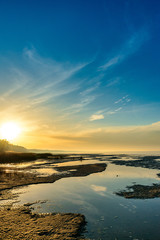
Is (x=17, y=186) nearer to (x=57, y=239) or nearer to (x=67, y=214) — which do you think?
(x=67, y=214)

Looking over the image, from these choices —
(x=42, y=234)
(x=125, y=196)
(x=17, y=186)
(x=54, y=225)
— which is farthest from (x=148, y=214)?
(x=17, y=186)

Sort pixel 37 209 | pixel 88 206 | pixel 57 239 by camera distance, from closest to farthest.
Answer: pixel 57 239
pixel 37 209
pixel 88 206

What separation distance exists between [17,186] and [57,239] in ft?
55.0

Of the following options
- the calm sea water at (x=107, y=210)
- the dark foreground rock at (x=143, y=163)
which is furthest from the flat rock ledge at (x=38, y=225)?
the dark foreground rock at (x=143, y=163)

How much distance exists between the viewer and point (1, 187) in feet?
73.2

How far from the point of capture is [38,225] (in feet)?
37.0

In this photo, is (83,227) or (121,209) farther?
(121,209)

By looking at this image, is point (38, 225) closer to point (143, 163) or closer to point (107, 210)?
point (107, 210)

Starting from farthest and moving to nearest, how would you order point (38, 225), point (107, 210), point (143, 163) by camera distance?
point (143, 163) < point (107, 210) < point (38, 225)

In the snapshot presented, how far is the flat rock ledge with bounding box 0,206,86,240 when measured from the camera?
9953mm

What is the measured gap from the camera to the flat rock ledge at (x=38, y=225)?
32.7ft

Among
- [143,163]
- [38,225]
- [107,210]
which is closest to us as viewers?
[38,225]

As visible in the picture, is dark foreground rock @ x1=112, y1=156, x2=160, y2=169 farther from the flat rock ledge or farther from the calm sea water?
the flat rock ledge

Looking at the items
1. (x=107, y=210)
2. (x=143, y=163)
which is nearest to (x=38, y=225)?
(x=107, y=210)
